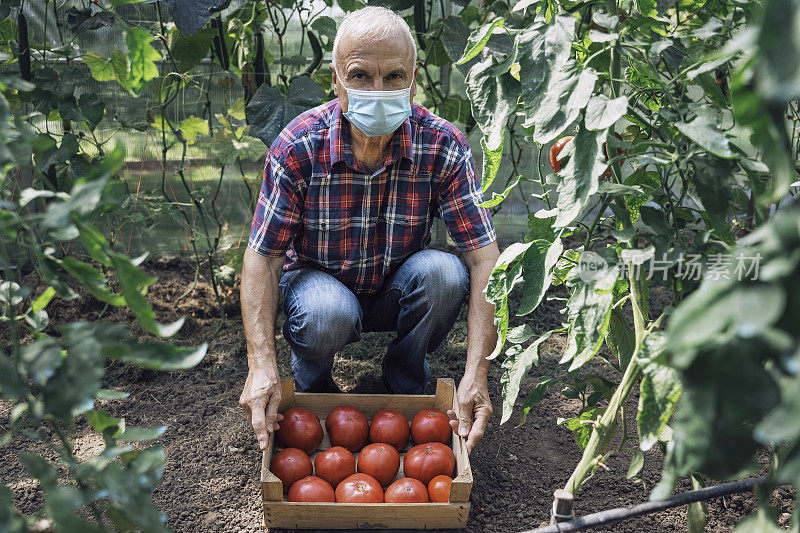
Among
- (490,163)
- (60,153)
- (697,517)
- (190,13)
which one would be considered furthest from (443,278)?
(60,153)

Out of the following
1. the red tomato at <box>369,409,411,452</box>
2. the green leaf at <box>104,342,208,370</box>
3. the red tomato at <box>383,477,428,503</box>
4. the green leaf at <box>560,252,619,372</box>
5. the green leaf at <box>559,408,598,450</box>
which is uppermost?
the green leaf at <box>104,342,208,370</box>

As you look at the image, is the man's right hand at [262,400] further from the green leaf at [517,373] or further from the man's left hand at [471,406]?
the green leaf at [517,373]

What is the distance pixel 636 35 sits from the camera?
4.19 ft

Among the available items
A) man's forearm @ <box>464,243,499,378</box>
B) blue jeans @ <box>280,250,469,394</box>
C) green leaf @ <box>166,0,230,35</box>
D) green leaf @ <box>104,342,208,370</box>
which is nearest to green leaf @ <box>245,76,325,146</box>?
green leaf @ <box>166,0,230,35</box>

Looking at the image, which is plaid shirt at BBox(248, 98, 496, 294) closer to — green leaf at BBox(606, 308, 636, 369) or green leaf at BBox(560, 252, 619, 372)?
green leaf at BBox(606, 308, 636, 369)

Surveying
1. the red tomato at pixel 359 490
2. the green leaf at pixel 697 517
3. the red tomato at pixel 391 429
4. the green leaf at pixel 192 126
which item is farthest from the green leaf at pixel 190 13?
the green leaf at pixel 697 517

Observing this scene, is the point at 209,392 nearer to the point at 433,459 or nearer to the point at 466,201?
the point at 433,459

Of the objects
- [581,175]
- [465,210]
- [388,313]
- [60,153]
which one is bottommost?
[388,313]

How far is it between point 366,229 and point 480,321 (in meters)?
0.43

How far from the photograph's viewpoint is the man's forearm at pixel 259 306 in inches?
70.0

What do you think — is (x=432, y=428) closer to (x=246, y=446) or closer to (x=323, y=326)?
(x=323, y=326)

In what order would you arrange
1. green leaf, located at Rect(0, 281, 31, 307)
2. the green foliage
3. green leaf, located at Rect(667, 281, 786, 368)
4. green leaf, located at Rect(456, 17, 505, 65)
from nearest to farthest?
green leaf, located at Rect(667, 281, 786, 368)
the green foliage
green leaf, located at Rect(0, 281, 31, 307)
green leaf, located at Rect(456, 17, 505, 65)

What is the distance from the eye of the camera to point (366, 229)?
198 centimetres

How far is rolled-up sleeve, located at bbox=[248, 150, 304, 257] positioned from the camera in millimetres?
1867
